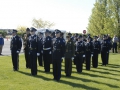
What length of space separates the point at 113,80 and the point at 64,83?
2440 mm

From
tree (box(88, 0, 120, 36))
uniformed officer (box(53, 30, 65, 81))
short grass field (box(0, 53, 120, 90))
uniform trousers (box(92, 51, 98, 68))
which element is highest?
tree (box(88, 0, 120, 36))

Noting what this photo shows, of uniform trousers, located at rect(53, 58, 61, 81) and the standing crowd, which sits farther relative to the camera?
the standing crowd

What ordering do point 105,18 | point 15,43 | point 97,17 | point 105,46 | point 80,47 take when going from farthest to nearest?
point 97,17 → point 105,18 → point 105,46 → point 80,47 → point 15,43

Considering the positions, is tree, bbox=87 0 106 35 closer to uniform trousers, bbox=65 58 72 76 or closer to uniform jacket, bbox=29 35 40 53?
uniform trousers, bbox=65 58 72 76

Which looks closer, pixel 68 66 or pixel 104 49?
pixel 68 66

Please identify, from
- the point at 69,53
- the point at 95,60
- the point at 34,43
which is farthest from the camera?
the point at 95,60

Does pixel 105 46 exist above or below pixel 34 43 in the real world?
below

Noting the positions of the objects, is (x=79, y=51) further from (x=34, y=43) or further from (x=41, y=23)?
(x=41, y=23)

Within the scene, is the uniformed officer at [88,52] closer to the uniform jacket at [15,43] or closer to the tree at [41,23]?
the uniform jacket at [15,43]

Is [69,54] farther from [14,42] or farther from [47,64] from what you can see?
[14,42]

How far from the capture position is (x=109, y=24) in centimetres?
3562

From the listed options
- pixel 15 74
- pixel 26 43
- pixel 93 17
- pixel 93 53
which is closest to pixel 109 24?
pixel 93 17

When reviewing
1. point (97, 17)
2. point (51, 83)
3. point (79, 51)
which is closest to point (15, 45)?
point (79, 51)

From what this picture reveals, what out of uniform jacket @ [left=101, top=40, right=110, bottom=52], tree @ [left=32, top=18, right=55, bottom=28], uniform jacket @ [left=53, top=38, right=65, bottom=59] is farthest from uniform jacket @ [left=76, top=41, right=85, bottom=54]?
tree @ [left=32, top=18, right=55, bottom=28]
